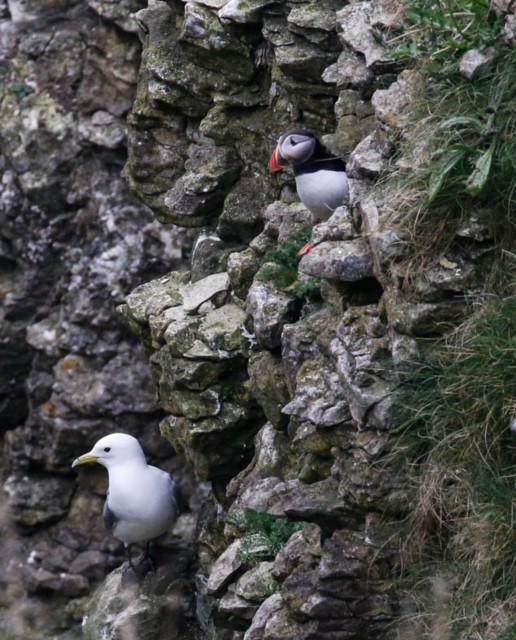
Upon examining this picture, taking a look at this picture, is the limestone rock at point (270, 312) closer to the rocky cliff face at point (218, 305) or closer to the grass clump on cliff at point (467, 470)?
the rocky cliff face at point (218, 305)

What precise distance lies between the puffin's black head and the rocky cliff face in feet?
0.40

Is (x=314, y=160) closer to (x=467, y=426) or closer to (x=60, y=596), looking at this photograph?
(x=467, y=426)

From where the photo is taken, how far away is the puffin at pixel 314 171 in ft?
22.2

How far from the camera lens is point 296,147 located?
7.02 metres

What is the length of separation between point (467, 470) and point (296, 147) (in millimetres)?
2471

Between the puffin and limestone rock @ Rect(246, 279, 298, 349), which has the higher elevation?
the puffin

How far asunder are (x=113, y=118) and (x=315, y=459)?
561cm

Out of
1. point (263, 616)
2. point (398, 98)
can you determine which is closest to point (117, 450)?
point (263, 616)

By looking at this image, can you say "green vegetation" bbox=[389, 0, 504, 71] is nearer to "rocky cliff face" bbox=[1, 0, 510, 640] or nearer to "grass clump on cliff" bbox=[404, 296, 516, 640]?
"rocky cliff face" bbox=[1, 0, 510, 640]

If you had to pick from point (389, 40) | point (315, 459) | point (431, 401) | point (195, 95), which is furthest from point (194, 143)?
point (431, 401)

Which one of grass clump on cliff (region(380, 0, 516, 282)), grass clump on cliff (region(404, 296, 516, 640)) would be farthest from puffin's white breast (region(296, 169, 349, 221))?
grass clump on cliff (region(404, 296, 516, 640))

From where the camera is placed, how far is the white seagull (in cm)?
841

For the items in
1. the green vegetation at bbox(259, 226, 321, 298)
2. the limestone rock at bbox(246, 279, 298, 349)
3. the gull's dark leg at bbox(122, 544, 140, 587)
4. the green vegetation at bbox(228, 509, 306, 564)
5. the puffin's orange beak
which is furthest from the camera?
the gull's dark leg at bbox(122, 544, 140, 587)

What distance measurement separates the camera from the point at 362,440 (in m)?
5.46
